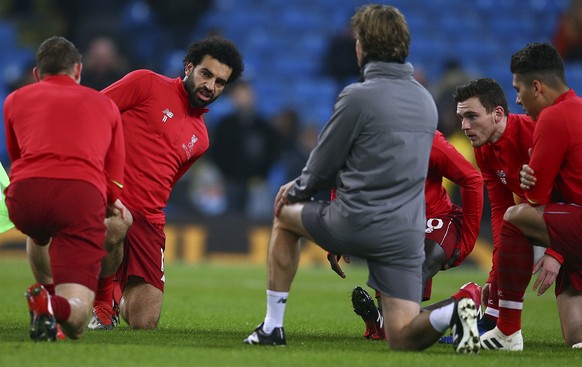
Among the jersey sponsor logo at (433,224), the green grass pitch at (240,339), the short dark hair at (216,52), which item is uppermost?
the short dark hair at (216,52)

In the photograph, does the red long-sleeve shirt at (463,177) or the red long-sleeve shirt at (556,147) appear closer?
the red long-sleeve shirt at (556,147)

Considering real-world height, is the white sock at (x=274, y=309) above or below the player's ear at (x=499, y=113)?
below

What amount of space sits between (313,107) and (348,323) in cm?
1015

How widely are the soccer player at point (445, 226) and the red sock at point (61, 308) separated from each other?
2.13 m

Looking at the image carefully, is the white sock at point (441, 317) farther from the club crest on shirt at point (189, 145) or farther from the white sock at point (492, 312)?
the club crest on shirt at point (189, 145)

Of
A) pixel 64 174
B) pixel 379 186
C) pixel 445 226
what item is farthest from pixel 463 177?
pixel 64 174

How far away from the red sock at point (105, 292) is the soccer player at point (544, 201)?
2.60 meters

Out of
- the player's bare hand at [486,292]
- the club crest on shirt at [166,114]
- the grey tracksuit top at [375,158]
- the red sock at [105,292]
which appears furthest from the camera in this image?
the club crest on shirt at [166,114]

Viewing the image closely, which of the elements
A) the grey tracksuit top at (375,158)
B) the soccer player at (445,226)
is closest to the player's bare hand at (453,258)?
the soccer player at (445,226)

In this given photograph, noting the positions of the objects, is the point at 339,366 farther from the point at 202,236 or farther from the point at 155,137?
the point at 202,236

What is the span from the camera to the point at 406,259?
18.4ft

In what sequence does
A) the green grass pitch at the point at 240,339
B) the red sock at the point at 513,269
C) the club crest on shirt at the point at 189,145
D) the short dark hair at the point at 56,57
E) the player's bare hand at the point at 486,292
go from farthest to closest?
the club crest on shirt at the point at 189,145 → the player's bare hand at the point at 486,292 → the red sock at the point at 513,269 → the short dark hair at the point at 56,57 → the green grass pitch at the point at 240,339

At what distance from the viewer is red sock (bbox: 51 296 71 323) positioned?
528 cm

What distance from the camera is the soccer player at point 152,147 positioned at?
23.6 feet
